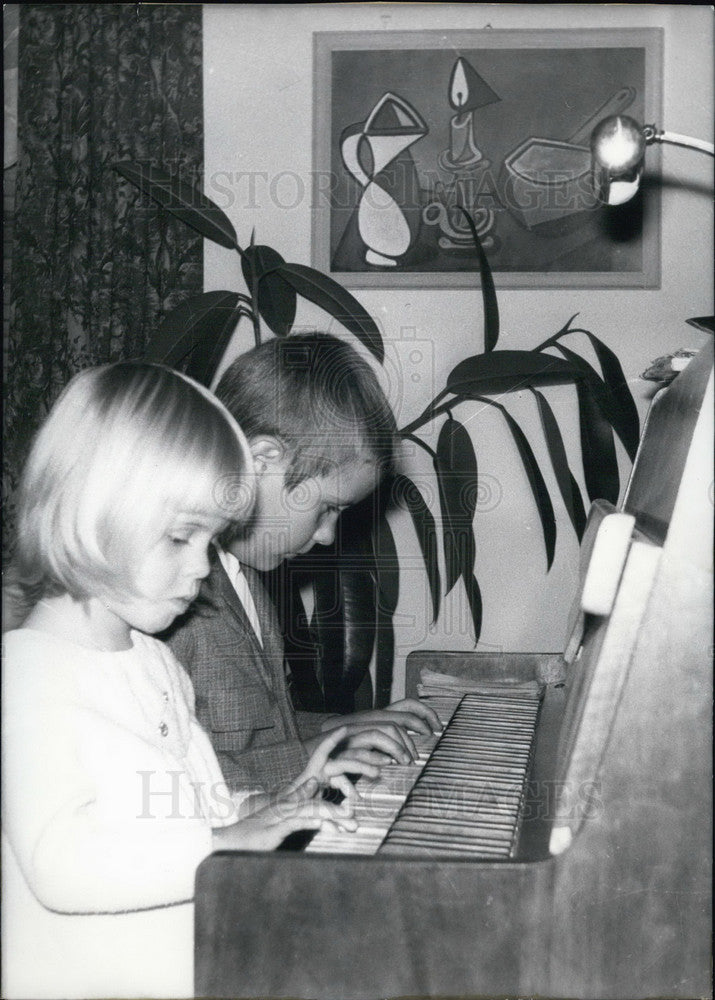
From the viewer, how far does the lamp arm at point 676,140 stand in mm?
806

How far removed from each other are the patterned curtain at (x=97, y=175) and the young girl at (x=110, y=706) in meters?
0.59

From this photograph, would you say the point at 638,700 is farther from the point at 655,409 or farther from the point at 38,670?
the point at 655,409

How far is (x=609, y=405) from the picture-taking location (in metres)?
1.91

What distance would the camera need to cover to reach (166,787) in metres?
0.86

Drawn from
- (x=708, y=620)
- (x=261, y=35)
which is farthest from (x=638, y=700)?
(x=261, y=35)

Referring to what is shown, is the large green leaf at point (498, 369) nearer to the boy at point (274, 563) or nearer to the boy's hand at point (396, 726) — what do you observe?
the boy at point (274, 563)

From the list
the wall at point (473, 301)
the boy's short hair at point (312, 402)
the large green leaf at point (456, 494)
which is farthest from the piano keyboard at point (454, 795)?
the wall at point (473, 301)

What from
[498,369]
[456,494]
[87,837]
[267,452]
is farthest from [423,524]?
[87,837]

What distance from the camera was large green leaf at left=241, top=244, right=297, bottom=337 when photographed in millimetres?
1832

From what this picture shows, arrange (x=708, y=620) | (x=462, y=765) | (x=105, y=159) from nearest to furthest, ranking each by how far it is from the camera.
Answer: (x=708, y=620), (x=462, y=765), (x=105, y=159)

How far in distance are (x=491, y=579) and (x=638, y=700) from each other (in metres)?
1.38

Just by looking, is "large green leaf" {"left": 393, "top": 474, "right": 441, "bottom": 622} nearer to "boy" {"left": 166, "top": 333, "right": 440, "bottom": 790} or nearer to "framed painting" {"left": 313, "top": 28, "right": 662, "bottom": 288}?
"boy" {"left": 166, "top": 333, "right": 440, "bottom": 790}

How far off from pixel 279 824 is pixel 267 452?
2.10 feet

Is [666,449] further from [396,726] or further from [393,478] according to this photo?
[393,478]
